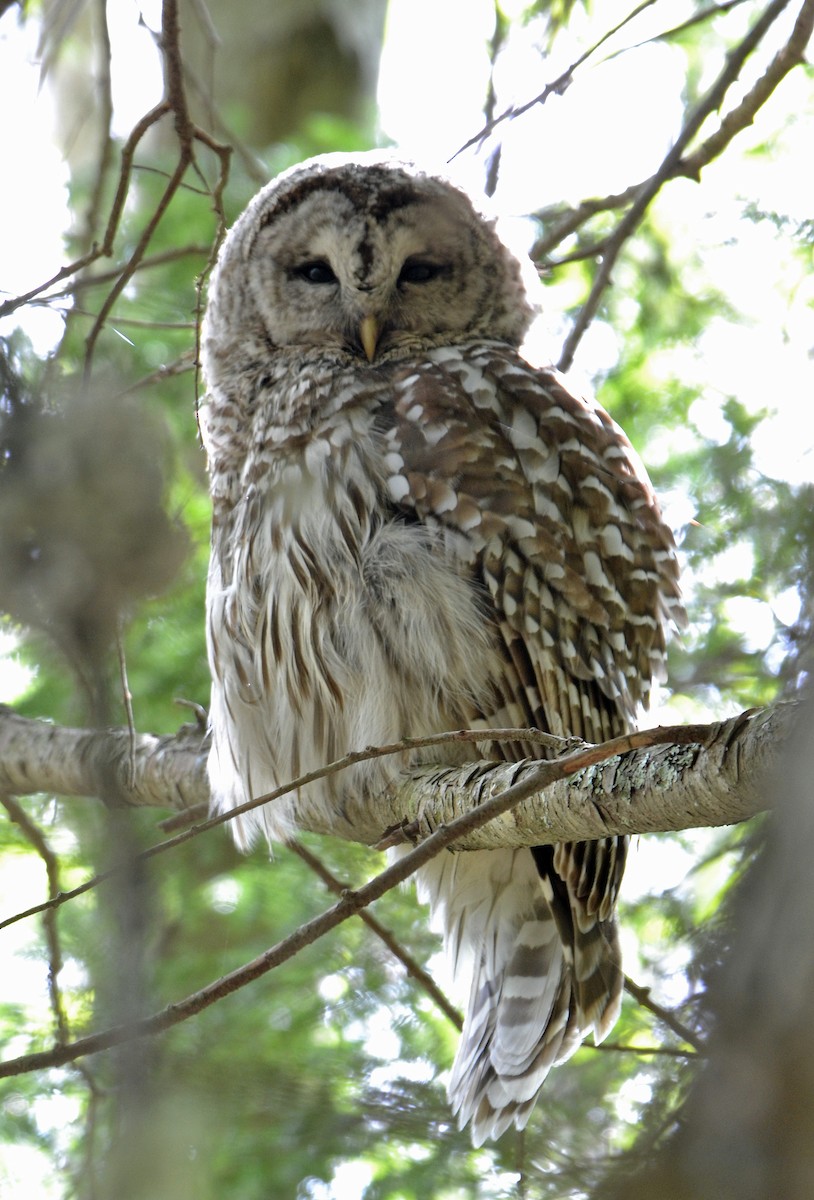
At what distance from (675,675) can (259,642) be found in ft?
5.35

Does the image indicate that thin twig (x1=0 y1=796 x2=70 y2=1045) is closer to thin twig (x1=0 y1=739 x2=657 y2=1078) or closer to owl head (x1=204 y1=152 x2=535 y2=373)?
thin twig (x1=0 y1=739 x2=657 y2=1078)

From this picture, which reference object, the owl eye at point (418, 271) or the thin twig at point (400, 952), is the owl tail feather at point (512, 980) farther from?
the owl eye at point (418, 271)

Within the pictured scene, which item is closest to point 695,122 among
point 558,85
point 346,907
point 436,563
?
point 558,85

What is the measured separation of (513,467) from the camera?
2.89 metres

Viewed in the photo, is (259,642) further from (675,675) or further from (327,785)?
(675,675)

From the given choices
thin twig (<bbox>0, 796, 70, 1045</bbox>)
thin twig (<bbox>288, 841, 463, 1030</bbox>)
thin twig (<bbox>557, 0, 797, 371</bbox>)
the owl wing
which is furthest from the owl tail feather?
thin twig (<bbox>557, 0, 797, 371</bbox>)

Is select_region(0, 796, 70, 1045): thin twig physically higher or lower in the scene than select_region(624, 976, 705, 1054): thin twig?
higher

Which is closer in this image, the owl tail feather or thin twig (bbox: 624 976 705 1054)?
thin twig (bbox: 624 976 705 1054)

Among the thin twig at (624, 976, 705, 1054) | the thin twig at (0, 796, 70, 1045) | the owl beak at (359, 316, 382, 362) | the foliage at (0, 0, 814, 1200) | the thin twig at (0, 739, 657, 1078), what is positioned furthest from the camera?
the owl beak at (359, 316, 382, 362)

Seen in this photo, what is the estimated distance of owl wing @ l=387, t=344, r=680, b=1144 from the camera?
282cm

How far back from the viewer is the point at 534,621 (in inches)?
111

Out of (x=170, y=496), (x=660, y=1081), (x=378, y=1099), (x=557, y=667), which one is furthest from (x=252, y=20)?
(x=660, y=1081)

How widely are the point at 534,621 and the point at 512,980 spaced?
0.93 metres

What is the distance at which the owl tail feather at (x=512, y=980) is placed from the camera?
9.73ft
